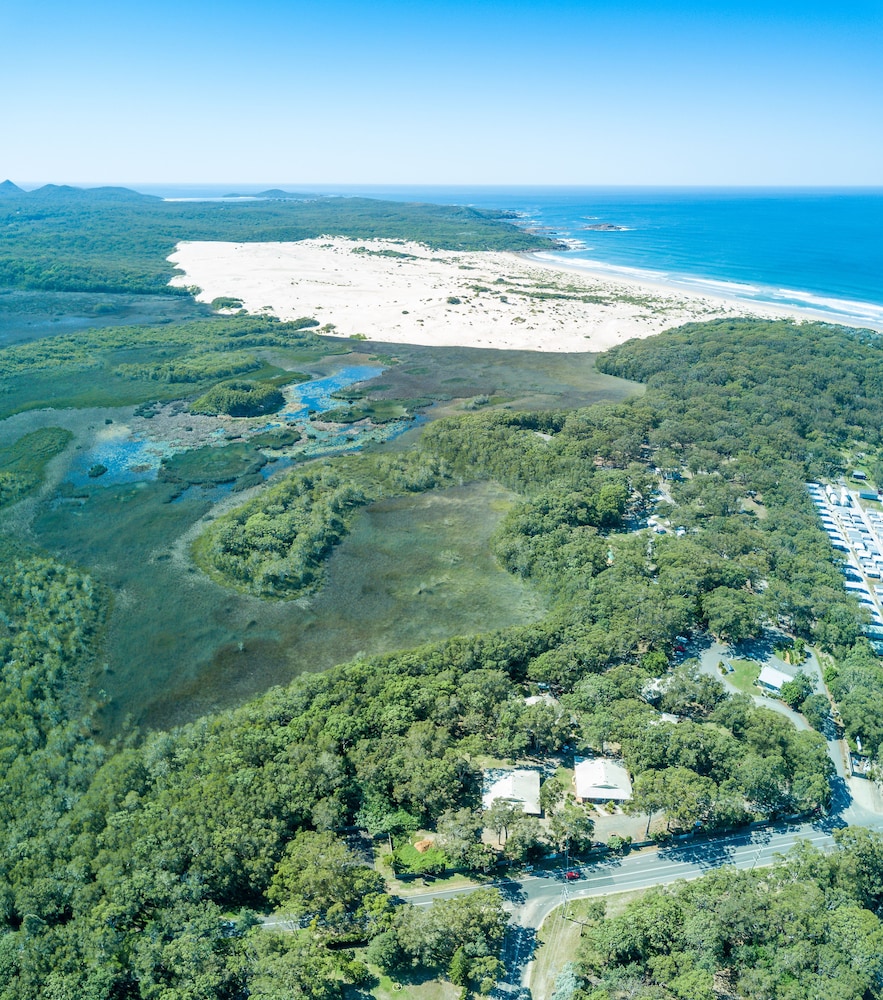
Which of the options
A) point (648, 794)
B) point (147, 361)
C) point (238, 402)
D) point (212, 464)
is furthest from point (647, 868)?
point (147, 361)

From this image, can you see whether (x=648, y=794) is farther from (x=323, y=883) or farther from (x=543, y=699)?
(x=323, y=883)

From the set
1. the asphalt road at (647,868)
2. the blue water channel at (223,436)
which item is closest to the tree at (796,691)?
the asphalt road at (647,868)

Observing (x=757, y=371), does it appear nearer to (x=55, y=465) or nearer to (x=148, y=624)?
(x=148, y=624)

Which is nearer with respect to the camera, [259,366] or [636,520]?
[636,520]

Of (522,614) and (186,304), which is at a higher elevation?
(186,304)

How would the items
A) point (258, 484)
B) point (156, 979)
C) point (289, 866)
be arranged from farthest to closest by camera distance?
point (258, 484), point (289, 866), point (156, 979)

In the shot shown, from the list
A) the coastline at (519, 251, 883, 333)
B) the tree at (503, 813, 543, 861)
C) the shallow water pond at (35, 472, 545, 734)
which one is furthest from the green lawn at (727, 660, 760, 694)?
the coastline at (519, 251, 883, 333)

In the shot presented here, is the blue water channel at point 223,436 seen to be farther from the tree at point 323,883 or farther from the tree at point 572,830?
the tree at point 572,830

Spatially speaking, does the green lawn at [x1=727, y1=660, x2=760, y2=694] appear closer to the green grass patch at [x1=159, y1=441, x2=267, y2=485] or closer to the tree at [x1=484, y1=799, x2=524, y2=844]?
the tree at [x1=484, y1=799, x2=524, y2=844]

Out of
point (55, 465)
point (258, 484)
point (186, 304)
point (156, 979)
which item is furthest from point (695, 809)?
point (186, 304)
